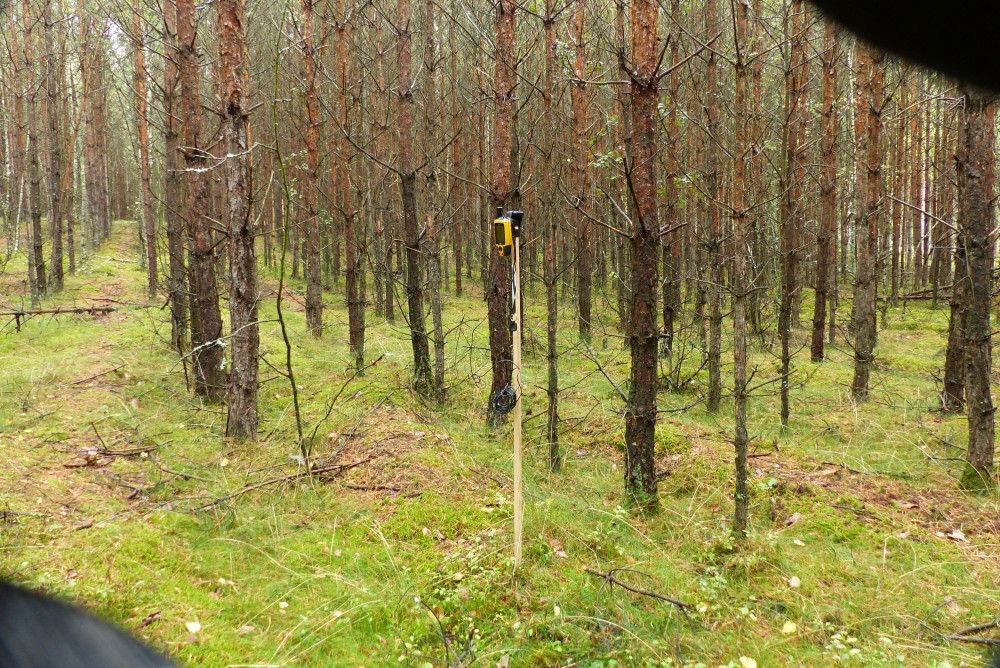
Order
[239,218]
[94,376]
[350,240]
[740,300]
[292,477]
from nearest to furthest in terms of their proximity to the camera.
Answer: [740,300]
[292,477]
[239,218]
[94,376]
[350,240]

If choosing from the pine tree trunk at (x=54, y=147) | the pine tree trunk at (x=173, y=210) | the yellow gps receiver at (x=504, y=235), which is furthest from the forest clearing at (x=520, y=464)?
the pine tree trunk at (x=54, y=147)

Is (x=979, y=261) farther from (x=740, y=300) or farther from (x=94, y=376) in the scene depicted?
(x=94, y=376)

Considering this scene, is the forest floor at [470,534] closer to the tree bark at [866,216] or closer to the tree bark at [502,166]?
the tree bark at [866,216]

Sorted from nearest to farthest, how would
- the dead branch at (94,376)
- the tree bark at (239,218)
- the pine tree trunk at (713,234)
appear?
the tree bark at (239,218) → the pine tree trunk at (713,234) → the dead branch at (94,376)

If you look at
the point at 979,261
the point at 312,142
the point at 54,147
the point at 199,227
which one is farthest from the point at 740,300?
the point at 54,147

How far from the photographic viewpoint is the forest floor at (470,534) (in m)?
3.44

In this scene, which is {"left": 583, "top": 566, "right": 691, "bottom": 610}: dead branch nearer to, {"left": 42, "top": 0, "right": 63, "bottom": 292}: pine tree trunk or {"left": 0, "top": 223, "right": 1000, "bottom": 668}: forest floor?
{"left": 0, "top": 223, "right": 1000, "bottom": 668}: forest floor

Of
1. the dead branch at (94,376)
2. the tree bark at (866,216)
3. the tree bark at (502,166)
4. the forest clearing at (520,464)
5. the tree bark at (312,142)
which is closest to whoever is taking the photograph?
the forest clearing at (520,464)

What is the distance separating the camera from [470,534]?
4.69 m

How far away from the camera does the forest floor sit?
135 inches

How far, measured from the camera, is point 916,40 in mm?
486

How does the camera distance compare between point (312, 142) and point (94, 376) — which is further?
point (312, 142)

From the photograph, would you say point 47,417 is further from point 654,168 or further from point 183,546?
point 654,168

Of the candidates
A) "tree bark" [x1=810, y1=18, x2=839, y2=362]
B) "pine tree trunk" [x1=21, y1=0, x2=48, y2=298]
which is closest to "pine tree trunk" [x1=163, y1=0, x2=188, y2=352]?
"pine tree trunk" [x1=21, y1=0, x2=48, y2=298]
